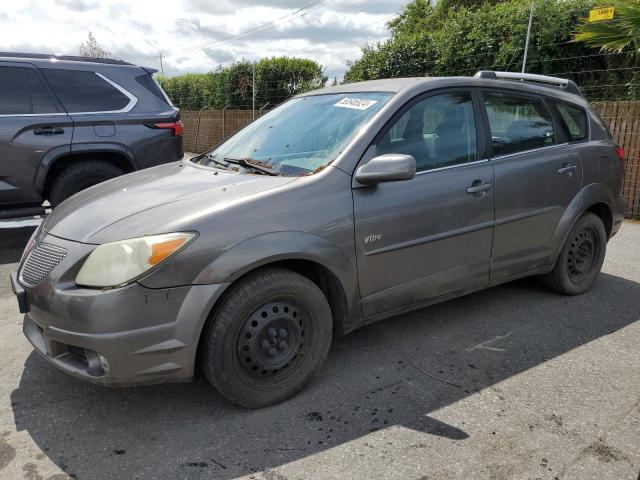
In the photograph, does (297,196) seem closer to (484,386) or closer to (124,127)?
(484,386)

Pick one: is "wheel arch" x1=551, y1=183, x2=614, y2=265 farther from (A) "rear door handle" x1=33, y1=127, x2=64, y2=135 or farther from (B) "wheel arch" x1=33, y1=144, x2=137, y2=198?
(A) "rear door handle" x1=33, y1=127, x2=64, y2=135

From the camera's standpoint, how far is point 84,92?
19.2 feet

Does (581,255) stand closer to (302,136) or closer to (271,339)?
(302,136)

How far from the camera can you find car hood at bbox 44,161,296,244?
103 inches

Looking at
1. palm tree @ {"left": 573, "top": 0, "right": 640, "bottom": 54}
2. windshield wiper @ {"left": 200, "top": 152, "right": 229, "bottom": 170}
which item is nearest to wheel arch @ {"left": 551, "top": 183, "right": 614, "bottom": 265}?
windshield wiper @ {"left": 200, "top": 152, "right": 229, "bottom": 170}

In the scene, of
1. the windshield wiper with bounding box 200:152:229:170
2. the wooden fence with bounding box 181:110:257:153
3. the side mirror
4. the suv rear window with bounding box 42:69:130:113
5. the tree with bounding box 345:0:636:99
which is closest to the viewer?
the side mirror

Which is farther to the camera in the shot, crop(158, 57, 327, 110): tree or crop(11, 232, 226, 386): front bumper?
crop(158, 57, 327, 110): tree

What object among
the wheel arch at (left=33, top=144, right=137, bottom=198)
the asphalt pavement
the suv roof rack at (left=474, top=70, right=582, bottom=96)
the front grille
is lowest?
the asphalt pavement

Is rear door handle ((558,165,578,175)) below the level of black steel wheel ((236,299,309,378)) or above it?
above

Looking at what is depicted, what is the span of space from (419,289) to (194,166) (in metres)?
1.68

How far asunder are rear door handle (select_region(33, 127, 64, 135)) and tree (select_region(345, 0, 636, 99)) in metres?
7.85

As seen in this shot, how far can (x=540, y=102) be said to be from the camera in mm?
4184

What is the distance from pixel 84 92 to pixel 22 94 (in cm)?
60

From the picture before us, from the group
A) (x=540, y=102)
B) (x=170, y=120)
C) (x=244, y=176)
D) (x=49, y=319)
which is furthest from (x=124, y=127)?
(x=540, y=102)
